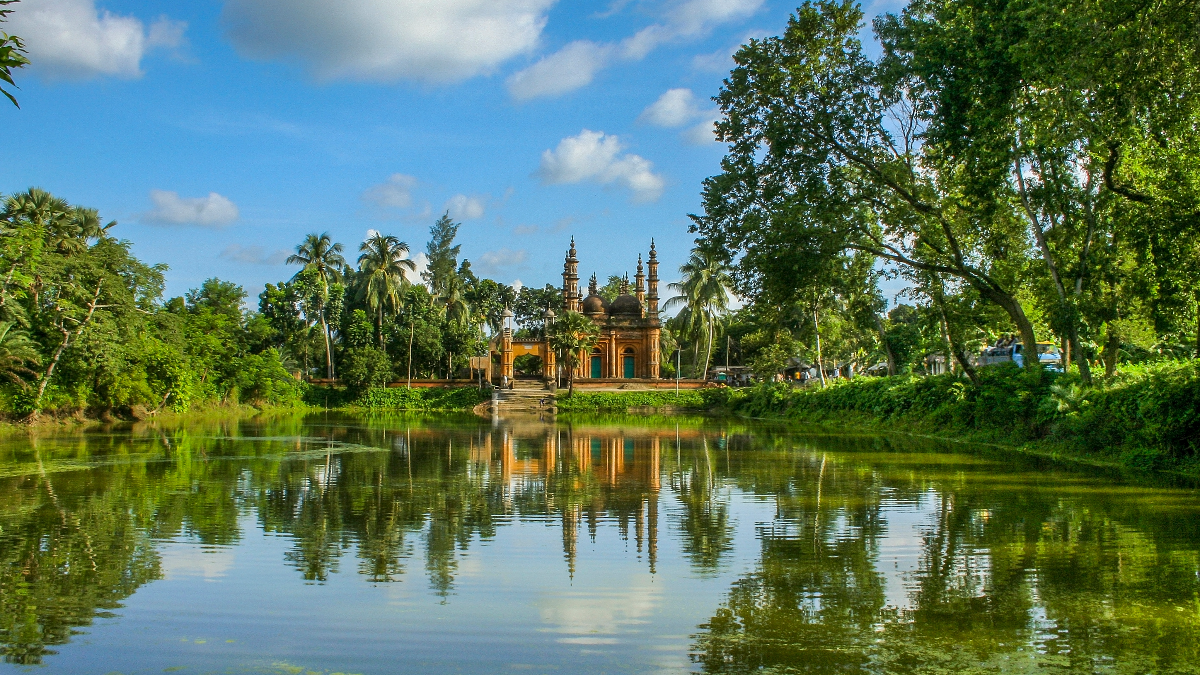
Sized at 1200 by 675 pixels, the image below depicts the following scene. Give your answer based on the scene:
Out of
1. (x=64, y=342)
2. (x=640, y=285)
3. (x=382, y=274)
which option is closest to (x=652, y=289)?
(x=640, y=285)

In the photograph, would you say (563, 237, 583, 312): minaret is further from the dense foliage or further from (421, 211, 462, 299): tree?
the dense foliage

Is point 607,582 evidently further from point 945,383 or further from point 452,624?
point 945,383

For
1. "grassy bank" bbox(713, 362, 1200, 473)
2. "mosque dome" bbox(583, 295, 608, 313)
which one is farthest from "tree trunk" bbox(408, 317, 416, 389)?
"grassy bank" bbox(713, 362, 1200, 473)

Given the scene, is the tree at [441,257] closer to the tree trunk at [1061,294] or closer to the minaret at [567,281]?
the minaret at [567,281]

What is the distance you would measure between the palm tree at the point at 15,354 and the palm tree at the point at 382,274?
27979 millimetres

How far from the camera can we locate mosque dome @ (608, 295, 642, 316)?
65.6m

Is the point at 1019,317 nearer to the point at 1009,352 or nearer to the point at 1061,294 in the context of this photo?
the point at 1061,294

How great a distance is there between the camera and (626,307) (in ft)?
217

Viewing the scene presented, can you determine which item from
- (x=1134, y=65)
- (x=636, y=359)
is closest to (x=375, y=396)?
(x=636, y=359)

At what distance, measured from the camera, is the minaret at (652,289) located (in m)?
65.3

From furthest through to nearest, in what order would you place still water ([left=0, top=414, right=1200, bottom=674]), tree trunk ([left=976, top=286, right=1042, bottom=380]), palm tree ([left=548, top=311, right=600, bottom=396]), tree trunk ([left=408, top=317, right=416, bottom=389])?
1. tree trunk ([left=408, top=317, right=416, bottom=389])
2. palm tree ([left=548, top=311, right=600, bottom=396])
3. tree trunk ([left=976, top=286, right=1042, bottom=380])
4. still water ([left=0, top=414, right=1200, bottom=674])

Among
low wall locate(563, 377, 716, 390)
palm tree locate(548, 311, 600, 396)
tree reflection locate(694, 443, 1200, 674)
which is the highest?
palm tree locate(548, 311, 600, 396)

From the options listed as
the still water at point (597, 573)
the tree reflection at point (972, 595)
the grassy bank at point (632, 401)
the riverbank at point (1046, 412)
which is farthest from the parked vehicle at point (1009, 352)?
the tree reflection at point (972, 595)

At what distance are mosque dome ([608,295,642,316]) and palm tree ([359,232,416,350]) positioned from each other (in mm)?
15168
